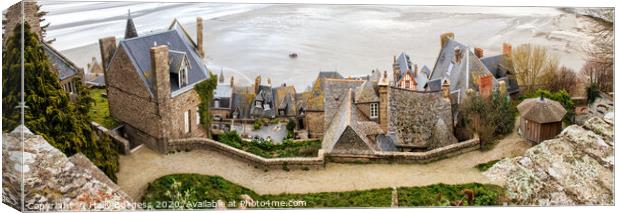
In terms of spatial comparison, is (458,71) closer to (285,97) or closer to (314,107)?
(314,107)

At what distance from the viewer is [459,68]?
1384 centimetres

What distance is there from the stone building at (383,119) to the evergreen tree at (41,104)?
11.4 feet

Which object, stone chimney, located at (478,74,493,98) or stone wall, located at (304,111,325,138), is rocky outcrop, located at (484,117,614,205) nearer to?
stone chimney, located at (478,74,493,98)

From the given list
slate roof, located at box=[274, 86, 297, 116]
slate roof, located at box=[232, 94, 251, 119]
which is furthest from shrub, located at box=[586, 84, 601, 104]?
slate roof, located at box=[232, 94, 251, 119]

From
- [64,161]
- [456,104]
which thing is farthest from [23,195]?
[456,104]

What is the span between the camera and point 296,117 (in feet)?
44.5

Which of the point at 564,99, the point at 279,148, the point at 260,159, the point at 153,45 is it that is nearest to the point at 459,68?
the point at 564,99

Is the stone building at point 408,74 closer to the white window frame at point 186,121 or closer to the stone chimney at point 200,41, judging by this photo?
the stone chimney at point 200,41

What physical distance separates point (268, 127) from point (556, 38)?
4.78m

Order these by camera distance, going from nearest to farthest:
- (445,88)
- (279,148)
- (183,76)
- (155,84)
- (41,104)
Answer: (41,104) → (155,84) → (183,76) → (279,148) → (445,88)

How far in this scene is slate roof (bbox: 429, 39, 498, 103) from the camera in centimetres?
→ 1383

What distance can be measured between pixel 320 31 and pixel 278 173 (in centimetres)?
226

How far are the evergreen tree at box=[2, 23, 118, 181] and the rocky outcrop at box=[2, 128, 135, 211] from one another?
0.42 ft

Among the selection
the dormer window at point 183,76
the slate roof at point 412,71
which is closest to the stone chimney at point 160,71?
the dormer window at point 183,76
